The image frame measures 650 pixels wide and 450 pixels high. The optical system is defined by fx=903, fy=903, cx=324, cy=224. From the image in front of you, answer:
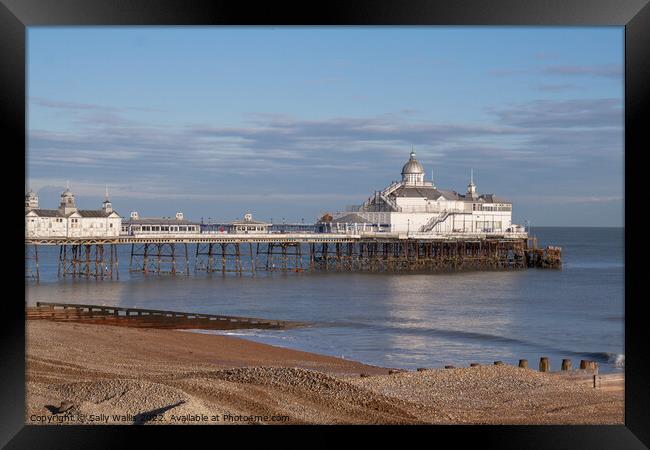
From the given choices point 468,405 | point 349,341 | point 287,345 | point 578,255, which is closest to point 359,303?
point 349,341

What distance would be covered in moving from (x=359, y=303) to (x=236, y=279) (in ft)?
37.9

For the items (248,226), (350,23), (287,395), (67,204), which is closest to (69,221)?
(67,204)

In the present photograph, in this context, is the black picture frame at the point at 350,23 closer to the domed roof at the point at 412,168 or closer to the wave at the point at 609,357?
the wave at the point at 609,357

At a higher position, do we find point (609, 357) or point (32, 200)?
point (32, 200)

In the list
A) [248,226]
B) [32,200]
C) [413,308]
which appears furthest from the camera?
[248,226]

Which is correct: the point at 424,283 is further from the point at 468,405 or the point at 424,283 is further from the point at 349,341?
the point at 468,405

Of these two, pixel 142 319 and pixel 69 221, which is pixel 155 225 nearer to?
pixel 69 221

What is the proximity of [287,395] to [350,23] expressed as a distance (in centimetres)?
401

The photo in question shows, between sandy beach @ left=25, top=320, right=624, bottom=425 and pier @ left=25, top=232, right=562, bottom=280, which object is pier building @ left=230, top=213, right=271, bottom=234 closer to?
pier @ left=25, top=232, right=562, bottom=280

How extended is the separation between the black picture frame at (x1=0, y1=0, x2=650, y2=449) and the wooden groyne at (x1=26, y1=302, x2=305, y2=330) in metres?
15.1

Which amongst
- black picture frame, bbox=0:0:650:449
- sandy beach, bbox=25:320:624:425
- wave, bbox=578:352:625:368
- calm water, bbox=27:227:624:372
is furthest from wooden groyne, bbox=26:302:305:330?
black picture frame, bbox=0:0:650:449

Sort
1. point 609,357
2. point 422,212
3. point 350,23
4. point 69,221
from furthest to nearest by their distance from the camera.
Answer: point 422,212 → point 69,221 → point 609,357 → point 350,23

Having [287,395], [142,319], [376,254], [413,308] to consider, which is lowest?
[413,308]

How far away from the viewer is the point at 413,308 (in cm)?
3050
